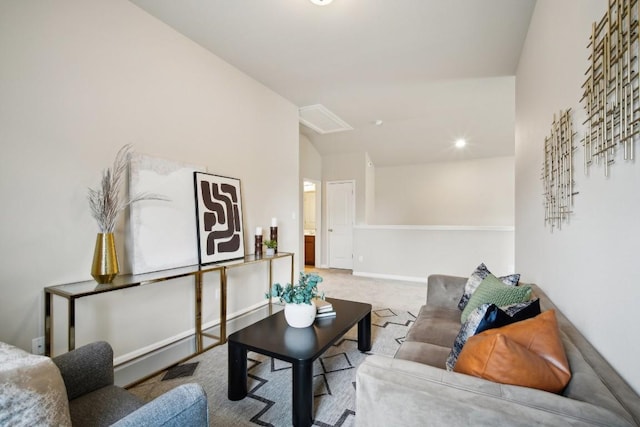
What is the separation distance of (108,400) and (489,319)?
1593mm

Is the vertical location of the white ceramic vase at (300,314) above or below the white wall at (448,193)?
below

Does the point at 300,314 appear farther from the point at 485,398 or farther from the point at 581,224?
the point at 581,224

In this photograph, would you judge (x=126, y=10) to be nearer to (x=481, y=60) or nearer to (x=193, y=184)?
(x=193, y=184)

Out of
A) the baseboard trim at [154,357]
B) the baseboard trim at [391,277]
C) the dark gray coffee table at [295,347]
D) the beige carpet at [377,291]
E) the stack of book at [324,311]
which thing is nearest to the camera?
the dark gray coffee table at [295,347]

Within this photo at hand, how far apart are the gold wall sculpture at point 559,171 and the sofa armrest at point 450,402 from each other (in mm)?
1048

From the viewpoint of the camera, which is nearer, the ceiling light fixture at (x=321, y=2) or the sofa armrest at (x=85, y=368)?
the sofa armrest at (x=85, y=368)

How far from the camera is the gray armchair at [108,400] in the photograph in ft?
3.08

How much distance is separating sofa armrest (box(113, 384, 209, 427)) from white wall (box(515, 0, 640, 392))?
1339 mm

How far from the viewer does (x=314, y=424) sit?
1.67 meters

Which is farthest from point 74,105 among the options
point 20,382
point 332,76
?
point 332,76

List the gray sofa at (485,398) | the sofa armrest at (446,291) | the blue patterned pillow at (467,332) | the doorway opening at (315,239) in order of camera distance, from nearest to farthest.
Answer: the gray sofa at (485,398)
the blue patterned pillow at (467,332)
the sofa armrest at (446,291)
the doorway opening at (315,239)

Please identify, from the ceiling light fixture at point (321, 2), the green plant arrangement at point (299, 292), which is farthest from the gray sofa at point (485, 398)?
the ceiling light fixture at point (321, 2)

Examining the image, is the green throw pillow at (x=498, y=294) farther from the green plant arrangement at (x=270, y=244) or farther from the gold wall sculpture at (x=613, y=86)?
the green plant arrangement at (x=270, y=244)

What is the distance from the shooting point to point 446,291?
255cm
